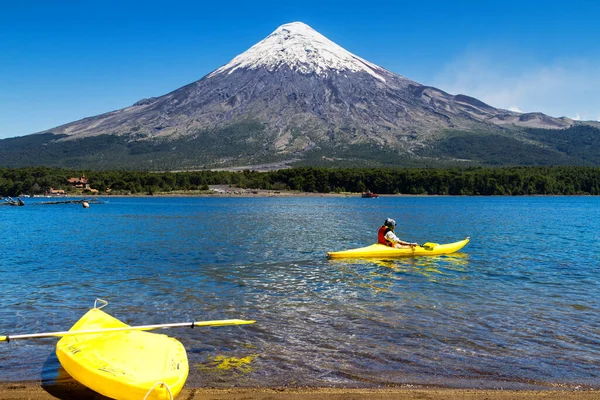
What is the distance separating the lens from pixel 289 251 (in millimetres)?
28797

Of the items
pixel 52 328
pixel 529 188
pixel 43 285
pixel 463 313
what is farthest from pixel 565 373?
pixel 529 188

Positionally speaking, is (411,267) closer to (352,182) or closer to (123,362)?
(123,362)

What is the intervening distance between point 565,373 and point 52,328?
1098 cm

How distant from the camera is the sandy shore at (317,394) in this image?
8.49 m

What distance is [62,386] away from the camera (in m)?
9.04

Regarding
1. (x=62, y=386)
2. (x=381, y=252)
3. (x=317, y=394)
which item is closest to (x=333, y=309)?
(x=317, y=394)

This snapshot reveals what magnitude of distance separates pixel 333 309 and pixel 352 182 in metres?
142

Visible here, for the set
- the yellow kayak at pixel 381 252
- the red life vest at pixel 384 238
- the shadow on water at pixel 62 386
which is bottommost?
the shadow on water at pixel 62 386

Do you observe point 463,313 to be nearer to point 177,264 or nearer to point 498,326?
point 498,326

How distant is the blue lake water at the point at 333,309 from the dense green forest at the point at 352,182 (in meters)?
123

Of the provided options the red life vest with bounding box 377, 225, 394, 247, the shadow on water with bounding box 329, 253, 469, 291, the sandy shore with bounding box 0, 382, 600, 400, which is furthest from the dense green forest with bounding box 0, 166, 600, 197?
the sandy shore with bounding box 0, 382, 600, 400

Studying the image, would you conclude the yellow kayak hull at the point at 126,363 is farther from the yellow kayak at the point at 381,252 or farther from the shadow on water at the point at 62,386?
the yellow kayak at the point at 381,252

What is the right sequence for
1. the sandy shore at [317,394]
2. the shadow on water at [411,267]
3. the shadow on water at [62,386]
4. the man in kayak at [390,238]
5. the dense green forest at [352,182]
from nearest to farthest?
the sandy shore at [317,394], the shadow on water at [62,386], the shadow on water at [411,267], the man in kayak at [390,238], the dense green forest at [352,182]

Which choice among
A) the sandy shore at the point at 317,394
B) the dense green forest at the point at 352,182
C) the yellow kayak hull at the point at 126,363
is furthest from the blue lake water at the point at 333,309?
the dense green forest at the point at 352,182
